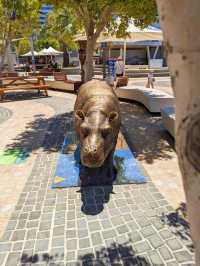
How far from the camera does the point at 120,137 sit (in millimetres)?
9516

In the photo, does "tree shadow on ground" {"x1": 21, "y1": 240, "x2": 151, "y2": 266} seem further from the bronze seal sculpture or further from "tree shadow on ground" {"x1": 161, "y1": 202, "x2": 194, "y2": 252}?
the bronze seal sculpture

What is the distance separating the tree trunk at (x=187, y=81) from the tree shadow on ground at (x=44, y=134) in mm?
7718

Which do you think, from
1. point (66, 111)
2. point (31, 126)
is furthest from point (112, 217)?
point (66, 111)

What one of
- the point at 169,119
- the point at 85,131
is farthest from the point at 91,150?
the point at 169,119

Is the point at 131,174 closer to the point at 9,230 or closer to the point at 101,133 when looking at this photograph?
the point at 101,133

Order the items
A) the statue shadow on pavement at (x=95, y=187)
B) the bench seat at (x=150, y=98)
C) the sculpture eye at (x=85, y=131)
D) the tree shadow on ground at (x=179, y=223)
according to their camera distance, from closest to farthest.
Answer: the tree shadow on ground at (x=179, y=223), the sculpture eye at (x=85, y=131), the statue shadow on pavement at (x=95, y=187), the bench seat at (x=150, y=98)

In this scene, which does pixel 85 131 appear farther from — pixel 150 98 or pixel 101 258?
pixel 150 98

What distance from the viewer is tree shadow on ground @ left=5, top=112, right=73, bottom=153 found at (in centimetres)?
929

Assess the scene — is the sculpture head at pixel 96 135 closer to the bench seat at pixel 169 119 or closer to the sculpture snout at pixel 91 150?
the sculpture snout at pixel 91 150

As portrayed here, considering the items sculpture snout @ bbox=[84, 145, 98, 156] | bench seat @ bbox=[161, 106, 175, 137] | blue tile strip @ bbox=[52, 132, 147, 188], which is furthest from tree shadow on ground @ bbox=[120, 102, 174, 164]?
sculpture snout @ bbox=[84, 145, 98, 156]

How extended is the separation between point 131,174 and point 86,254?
2.81 metres

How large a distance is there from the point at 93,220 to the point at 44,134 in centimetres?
596

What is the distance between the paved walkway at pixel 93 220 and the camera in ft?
14.2

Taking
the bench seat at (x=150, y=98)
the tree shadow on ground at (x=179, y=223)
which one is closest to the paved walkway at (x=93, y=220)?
the tree shadow on ground at (x=179, y=223)
